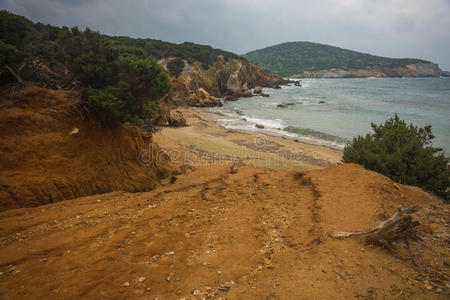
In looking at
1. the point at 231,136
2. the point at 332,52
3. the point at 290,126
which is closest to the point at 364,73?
the point at 332,52

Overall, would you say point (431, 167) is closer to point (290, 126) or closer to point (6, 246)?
point (6, 246)

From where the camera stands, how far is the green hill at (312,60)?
A: 130 metres

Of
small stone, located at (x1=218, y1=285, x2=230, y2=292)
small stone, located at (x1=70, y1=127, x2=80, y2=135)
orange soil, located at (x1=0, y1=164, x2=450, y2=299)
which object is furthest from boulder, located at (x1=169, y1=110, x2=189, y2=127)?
small stone, located at (x1=218, y1=285, x2=230, y2=292)

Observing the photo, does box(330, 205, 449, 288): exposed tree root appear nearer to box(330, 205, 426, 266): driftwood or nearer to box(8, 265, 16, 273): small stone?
box(330, 205, 426, 266): driftwood

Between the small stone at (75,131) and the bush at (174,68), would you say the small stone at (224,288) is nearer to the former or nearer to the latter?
the small stone at (75,131)

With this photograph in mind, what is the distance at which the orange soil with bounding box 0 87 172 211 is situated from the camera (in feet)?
16.3

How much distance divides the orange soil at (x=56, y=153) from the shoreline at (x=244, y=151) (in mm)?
3330

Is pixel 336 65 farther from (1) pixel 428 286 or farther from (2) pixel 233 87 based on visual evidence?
(1) pixel 428 286

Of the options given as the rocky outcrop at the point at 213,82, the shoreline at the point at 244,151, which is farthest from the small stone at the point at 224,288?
the rocky outcrop at the point at 213,82

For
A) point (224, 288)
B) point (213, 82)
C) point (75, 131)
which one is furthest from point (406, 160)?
point (213, 82)

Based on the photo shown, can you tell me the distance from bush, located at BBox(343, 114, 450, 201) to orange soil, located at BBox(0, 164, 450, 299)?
3.13m

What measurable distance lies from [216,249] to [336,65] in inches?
6095

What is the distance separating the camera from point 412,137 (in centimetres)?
981

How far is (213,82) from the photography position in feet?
159
